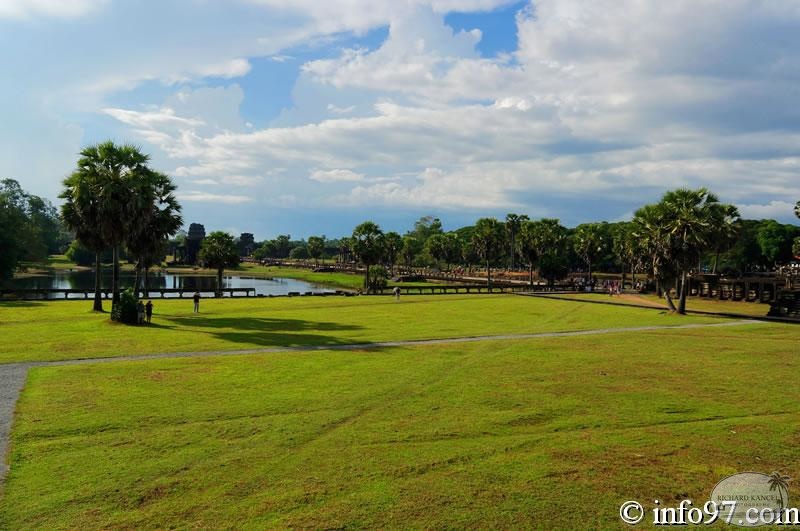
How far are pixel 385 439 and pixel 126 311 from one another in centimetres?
2452

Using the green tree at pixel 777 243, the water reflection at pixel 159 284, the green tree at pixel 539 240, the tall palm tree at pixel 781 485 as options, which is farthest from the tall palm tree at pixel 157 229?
the green tree at pixel 777 243

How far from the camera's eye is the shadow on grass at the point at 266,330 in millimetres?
26078

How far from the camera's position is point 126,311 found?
31391 millimetres

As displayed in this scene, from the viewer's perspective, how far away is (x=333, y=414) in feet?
45.4

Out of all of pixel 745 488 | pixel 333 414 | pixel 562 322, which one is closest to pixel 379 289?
pixel 562 322

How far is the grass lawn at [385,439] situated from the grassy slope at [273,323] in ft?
15.5

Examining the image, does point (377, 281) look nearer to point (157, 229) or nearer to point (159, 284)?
point (157, 229)

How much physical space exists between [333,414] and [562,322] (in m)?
26.1

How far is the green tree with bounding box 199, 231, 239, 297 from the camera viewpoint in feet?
220

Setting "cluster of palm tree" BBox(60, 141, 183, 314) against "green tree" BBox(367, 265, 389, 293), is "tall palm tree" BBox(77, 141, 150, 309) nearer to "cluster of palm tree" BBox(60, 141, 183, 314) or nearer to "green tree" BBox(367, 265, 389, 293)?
"cluster of palm tree" BBox(60, 141, 183, 314)

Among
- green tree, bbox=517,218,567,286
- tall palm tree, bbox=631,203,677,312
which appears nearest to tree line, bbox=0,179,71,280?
tall palm tree, bbox=631,203,677,312

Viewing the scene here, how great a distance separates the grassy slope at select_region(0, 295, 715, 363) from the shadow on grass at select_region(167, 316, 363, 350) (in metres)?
0.05

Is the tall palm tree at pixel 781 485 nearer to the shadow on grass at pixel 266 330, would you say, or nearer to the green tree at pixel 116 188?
the shadow on grass at pixel 266 330

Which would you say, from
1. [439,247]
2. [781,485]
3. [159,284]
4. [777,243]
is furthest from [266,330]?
[439,247]
